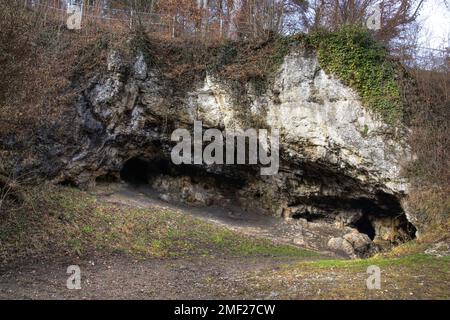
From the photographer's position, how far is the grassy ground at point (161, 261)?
7172 mm

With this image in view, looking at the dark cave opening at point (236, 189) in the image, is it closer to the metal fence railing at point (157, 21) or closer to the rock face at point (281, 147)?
the rock face at point (281, 147)

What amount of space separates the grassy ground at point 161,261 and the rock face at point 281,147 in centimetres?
280

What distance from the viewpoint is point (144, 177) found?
17281mm

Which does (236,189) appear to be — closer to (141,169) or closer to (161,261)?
(141,169)

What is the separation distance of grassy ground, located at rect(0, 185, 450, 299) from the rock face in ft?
9.20

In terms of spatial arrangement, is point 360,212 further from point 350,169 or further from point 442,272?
point 442,272

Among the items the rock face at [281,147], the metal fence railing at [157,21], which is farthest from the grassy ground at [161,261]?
the metal fence railing at [157,21]

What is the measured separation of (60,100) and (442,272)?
37.5ft

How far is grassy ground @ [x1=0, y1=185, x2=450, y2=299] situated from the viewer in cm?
717

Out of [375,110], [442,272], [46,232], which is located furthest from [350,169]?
[46,232]

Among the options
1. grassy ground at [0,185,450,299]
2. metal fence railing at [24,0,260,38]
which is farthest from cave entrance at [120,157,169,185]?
metal fence railing at [24,0,260,38]

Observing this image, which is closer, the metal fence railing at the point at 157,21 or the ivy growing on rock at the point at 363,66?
the ivy growing on rock at the point at 363,66

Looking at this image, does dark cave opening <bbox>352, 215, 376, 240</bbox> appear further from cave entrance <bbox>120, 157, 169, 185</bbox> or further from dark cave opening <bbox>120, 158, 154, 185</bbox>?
dark cave opening <bbox>120, 158, 154, 185</bbox>

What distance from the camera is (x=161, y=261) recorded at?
33.6 ft
